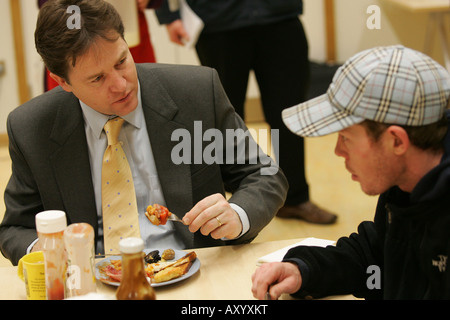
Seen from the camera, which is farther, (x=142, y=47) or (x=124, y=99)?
(x=142, y=47)

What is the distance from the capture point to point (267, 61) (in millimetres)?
3684

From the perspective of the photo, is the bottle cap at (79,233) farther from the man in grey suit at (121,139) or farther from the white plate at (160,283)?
the man in grey suit at (121,139)

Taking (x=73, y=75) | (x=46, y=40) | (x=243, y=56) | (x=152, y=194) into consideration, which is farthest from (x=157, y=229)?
(x=243, y=56)

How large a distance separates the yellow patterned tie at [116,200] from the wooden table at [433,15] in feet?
11.7

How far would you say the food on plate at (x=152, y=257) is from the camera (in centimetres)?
167

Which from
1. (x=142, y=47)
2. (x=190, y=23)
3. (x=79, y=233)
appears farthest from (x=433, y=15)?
(x=79, y=233)

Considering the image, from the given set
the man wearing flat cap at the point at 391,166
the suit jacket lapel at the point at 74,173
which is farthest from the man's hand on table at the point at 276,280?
the suit jacket lapel at the point at 74,173

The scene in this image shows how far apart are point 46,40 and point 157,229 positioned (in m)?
0.66

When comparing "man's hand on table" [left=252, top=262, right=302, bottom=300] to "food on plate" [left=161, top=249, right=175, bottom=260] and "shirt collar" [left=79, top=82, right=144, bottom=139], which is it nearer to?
"food on plate" [left=161, top=249, right=175, bottom=260]

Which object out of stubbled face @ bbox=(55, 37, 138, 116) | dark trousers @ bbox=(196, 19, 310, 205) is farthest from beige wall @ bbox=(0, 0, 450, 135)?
stubbled face @ bbox=(55, 37, 138, 116)

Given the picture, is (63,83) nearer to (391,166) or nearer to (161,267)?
(161,267)

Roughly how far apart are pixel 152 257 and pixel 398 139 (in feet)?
2.35

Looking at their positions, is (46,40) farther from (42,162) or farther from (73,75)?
(42,162)

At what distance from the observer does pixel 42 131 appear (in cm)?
197
